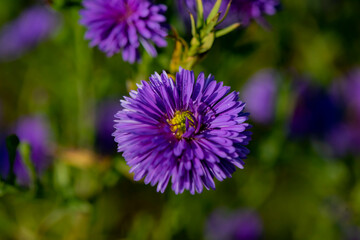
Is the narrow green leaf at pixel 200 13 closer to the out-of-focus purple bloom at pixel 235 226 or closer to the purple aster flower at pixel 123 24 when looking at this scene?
the purple aster flower at pixel 123 24

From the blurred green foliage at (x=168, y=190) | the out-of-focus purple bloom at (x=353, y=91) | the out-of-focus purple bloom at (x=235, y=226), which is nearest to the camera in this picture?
the blurred green foliage at (x=168, y=190)

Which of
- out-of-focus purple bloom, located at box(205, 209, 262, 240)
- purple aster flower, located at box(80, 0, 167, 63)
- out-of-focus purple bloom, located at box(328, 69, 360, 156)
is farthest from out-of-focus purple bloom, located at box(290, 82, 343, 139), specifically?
purple aster flower, located at box(80, 0, 167, 63)

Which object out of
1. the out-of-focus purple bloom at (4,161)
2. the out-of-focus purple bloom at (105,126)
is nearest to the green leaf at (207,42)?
the out-of-focus purple bloom at (105,126)

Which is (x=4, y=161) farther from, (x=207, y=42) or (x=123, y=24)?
(x=207, y=42)

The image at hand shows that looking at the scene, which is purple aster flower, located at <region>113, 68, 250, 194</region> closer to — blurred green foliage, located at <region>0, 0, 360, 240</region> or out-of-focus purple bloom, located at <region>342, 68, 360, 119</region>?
blurred green foliage, located at <region>0, 0, 360, 240</region>

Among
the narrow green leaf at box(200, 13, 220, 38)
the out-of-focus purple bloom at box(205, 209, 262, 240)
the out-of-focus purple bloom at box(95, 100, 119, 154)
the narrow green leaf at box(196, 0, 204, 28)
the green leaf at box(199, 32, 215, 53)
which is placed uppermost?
the out-of-focus purple bloom at box(95, 100, 119, 154)
